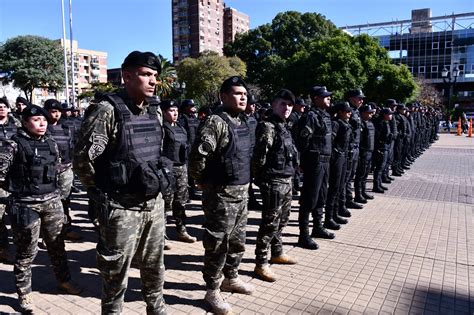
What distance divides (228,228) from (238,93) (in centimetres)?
Answer: 129

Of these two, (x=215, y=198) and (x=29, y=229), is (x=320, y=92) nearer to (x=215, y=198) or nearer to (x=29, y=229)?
(x=215, y=198)

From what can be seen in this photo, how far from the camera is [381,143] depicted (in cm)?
911

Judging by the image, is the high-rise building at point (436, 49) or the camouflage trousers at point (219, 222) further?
the high-rise building at point (436, 49)

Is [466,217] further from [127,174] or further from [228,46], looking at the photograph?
[228,46]

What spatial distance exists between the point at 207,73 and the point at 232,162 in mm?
36357

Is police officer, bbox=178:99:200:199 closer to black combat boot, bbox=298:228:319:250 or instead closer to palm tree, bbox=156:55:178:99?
black combat boot, bbox=298:228:319:250

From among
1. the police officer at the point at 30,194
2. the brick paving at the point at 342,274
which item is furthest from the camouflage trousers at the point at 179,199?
the police officer at the point at 30,194

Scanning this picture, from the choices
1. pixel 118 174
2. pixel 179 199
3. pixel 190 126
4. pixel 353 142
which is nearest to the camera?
pixel 118 174

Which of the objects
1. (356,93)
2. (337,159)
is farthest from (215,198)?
(356,93)

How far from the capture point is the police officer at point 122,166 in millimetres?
2619

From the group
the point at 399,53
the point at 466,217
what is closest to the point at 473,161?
the point at 466,217

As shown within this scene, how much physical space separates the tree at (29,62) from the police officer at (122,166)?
40.3 m

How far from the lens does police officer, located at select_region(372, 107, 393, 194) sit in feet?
29.6

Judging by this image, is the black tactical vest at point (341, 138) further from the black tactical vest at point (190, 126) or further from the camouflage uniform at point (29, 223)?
the camouflage uniform at point (29, 223)
